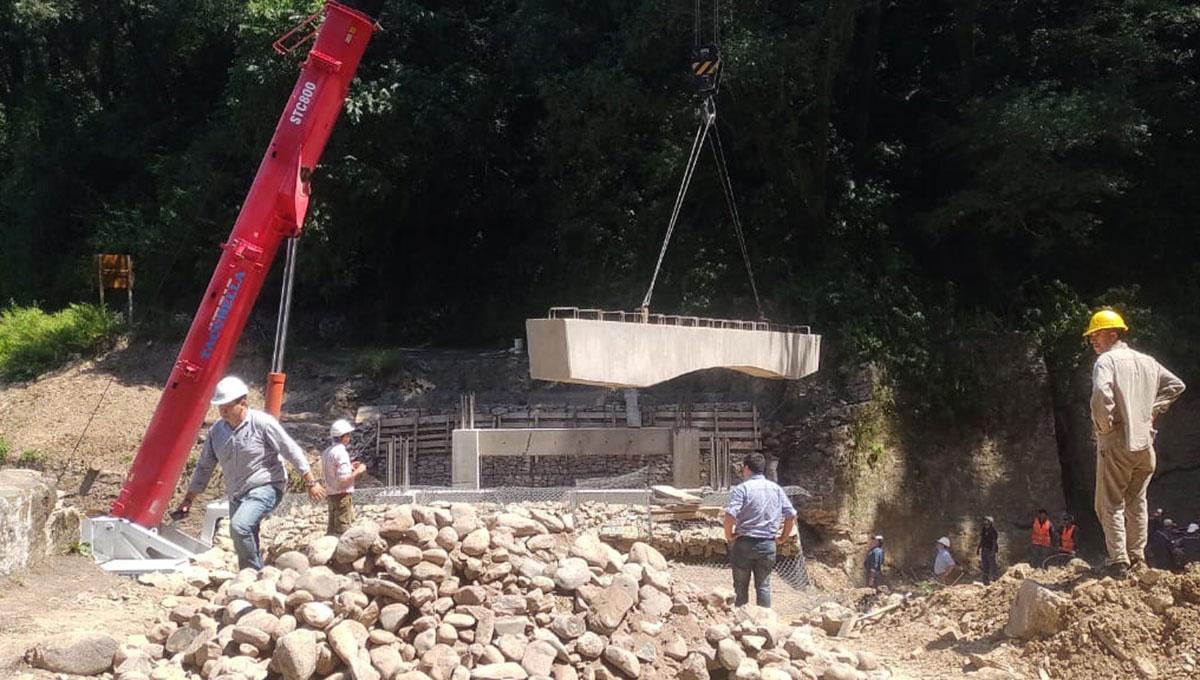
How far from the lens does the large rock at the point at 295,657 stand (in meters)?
5.43

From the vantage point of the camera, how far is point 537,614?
618 centimetres

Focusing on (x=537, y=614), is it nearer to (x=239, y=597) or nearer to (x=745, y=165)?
(x=239, y=597)

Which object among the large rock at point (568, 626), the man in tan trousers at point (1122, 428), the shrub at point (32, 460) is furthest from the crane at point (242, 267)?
the shrub at point (32, 460)

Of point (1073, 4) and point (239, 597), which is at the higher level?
point (1073, 4)

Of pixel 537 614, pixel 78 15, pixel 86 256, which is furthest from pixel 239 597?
pixel 78 15

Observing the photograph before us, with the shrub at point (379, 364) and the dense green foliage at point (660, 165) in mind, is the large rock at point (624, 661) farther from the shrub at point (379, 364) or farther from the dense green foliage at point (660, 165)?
the shrub at point (379, 364)

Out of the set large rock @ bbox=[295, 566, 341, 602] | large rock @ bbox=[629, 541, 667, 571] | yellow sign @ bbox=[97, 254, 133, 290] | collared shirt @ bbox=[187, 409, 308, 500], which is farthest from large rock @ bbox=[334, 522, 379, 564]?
yellow sign @ bbox=[97, 254, 133, 290]

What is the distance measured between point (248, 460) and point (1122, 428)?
215 inches

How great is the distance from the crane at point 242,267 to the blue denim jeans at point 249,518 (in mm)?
2589

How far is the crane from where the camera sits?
9719 millimetres

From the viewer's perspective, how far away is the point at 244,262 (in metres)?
10.6

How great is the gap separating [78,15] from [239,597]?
70.4ft

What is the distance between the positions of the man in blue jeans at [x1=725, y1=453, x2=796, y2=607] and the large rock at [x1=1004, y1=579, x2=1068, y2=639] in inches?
61.2

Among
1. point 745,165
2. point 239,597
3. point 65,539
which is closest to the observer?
Answer: point 239,597
